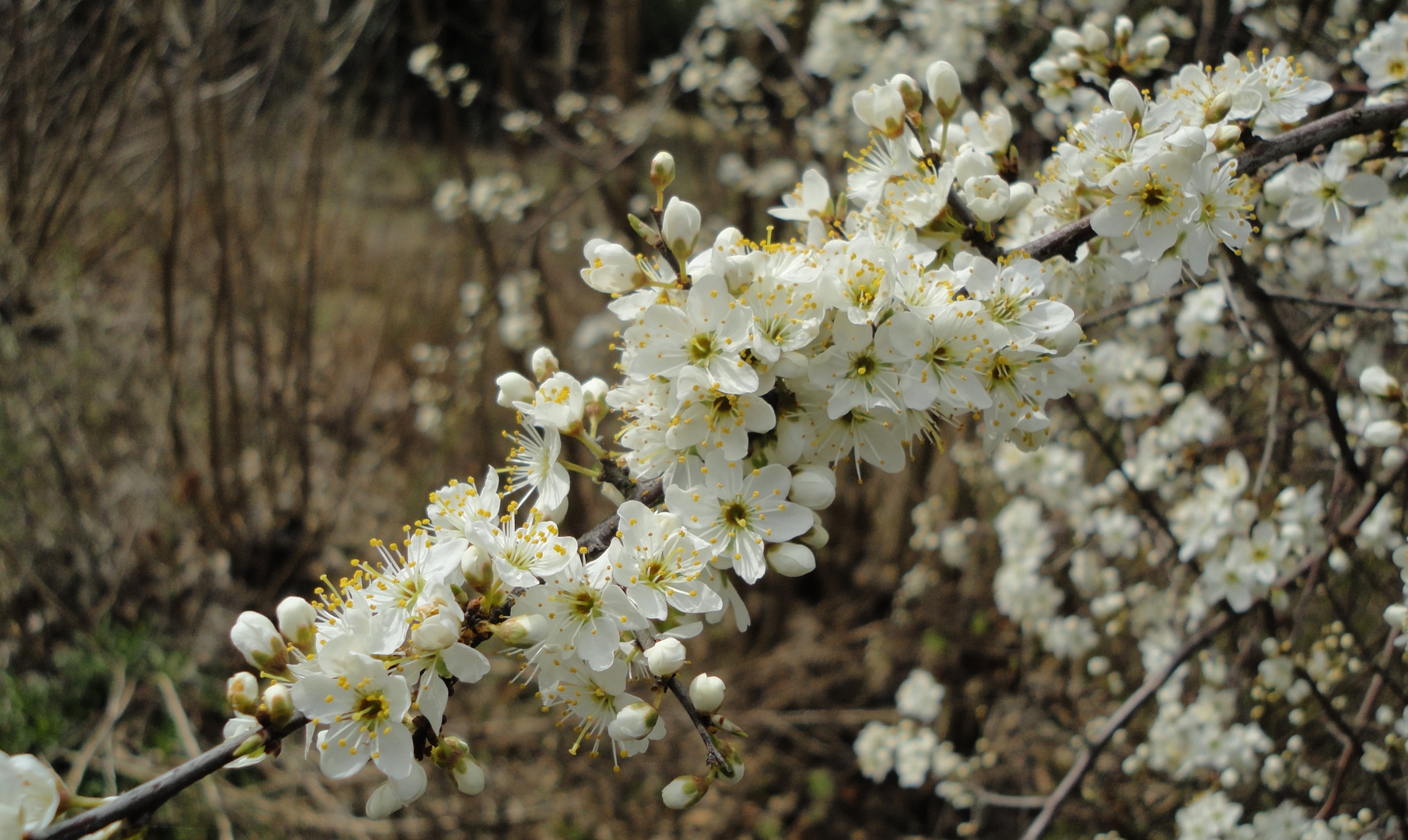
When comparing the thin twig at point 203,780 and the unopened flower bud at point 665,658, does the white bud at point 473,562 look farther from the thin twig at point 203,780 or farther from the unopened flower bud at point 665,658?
the thin twig at point 203,780

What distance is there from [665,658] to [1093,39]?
1497 mm

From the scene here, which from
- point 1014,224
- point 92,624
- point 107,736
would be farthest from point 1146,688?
point 92,624

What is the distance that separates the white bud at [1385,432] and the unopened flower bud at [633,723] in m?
1.58

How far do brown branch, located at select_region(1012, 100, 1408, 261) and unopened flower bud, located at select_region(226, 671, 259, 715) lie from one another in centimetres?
127

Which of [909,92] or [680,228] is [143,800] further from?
[909,92]

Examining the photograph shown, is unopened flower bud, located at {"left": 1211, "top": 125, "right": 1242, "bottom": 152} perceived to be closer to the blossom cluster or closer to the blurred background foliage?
the blossom cluster

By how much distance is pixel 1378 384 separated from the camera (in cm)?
161

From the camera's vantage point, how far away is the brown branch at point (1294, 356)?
1.67 m

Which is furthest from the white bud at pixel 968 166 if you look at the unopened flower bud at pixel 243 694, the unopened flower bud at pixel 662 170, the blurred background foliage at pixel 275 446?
the blurred background foliage at pixel 275 446

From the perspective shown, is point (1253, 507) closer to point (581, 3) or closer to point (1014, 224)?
point (1014, 224)

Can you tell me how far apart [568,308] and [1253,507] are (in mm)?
5207

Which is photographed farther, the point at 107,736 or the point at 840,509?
the point at 840,509

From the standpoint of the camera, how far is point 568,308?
641 cm

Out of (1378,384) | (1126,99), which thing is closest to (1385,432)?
(1378,384)
